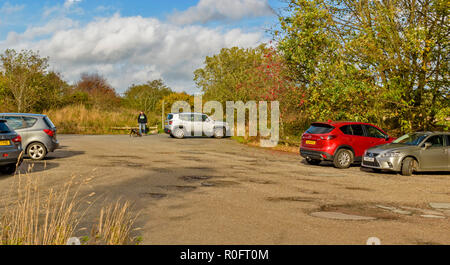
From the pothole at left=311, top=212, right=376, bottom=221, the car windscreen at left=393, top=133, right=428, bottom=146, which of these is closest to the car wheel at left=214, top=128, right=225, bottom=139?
the car windscreen at left=393, top=133, right=428, bottom=146

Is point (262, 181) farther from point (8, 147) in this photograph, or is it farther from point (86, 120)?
point (86, 120)

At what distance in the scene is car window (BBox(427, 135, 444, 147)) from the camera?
14.0 meters

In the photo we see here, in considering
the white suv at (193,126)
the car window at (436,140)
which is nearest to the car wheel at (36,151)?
the car window at (436,140)

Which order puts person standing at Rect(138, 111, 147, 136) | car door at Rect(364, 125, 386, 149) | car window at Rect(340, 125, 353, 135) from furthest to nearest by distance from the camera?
person standing at Rect(138, 111, 147, 136) → car door at Rect(364, 125, 386, 149) → car window at Rect(340, 125, 353, 135)

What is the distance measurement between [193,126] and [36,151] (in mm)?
16789

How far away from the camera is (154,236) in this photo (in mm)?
5730

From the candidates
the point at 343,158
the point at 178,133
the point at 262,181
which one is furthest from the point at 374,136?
the point at 178,133

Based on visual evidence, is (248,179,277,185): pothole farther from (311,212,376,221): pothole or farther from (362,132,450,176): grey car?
(362,132,450,176): grey car

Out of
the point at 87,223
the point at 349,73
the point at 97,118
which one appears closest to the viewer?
the point at 87,223

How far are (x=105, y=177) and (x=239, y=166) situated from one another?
16.5 feet

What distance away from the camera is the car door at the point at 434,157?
13.7 m

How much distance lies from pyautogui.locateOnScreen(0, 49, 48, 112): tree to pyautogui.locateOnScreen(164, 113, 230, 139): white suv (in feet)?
48.3
